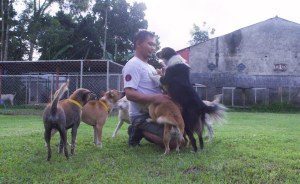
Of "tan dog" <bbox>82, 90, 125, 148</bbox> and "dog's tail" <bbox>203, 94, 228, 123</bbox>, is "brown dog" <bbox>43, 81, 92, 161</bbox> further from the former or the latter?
"dog's tail" <bbox>203, 94, 228, 123</bbox>

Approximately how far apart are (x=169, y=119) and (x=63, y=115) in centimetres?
132

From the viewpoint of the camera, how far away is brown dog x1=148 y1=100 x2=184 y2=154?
4.60 metres

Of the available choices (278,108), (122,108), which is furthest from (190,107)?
(278,108)

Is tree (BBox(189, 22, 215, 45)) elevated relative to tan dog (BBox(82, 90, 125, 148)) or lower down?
elevated

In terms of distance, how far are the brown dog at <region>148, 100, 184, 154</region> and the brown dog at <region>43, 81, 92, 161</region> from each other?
41.5 inches

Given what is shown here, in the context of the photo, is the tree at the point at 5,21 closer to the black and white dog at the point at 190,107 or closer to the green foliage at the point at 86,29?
the green foliage at the point at 86,29

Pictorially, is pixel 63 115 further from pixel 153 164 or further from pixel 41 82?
pixel 41 82

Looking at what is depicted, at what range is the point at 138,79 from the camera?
4973mm

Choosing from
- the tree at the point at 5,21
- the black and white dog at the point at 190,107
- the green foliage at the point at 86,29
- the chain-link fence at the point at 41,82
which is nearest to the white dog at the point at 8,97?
the chain-link fence at the point at 41,82

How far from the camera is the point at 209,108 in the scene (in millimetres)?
4863

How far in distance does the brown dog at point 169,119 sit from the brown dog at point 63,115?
105cm

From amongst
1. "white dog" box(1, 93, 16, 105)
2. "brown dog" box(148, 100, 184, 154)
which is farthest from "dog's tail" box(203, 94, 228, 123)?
"white dog" box(1, 93, 16, 105)

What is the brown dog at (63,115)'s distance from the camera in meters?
4.20

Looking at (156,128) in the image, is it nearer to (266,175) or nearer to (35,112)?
(266,175)
